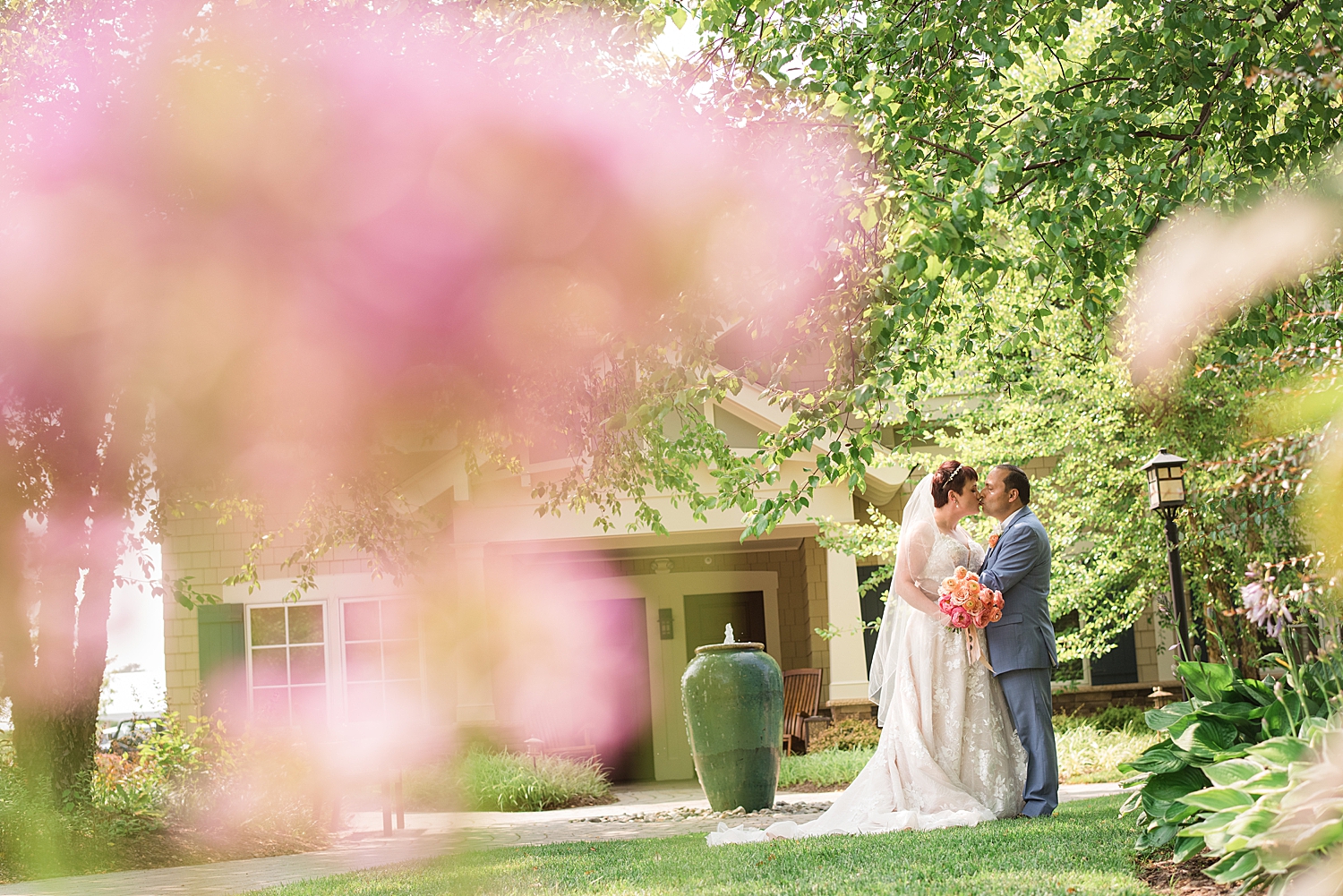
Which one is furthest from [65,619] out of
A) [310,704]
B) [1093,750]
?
[1093,750]

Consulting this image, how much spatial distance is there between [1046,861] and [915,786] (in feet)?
7.52

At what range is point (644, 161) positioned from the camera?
659 cm

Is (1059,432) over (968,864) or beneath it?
over

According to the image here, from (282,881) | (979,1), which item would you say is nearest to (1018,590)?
(979,1)

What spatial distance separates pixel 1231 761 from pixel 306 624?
39.5ft

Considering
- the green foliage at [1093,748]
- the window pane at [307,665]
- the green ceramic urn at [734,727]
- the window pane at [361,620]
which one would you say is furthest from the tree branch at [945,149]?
the window pane at [307,665]

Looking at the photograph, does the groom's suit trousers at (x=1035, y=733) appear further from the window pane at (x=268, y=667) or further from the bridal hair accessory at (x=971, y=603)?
the window pane at (x=268, y=667)

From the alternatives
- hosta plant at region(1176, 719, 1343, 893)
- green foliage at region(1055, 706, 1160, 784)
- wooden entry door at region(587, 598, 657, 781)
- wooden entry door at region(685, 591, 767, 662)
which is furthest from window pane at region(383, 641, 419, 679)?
wooden entry door at region(685, 591, 767, 662)

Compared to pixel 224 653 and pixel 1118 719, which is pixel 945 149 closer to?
pixel 1118 719

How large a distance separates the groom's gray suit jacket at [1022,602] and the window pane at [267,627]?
9.75 m

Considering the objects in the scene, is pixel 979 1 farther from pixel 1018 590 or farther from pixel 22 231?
pixel 22 231

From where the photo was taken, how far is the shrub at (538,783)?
1062 centimetres

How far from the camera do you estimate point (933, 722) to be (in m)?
6.49

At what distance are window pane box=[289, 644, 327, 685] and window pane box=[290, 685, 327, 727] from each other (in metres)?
0.10
